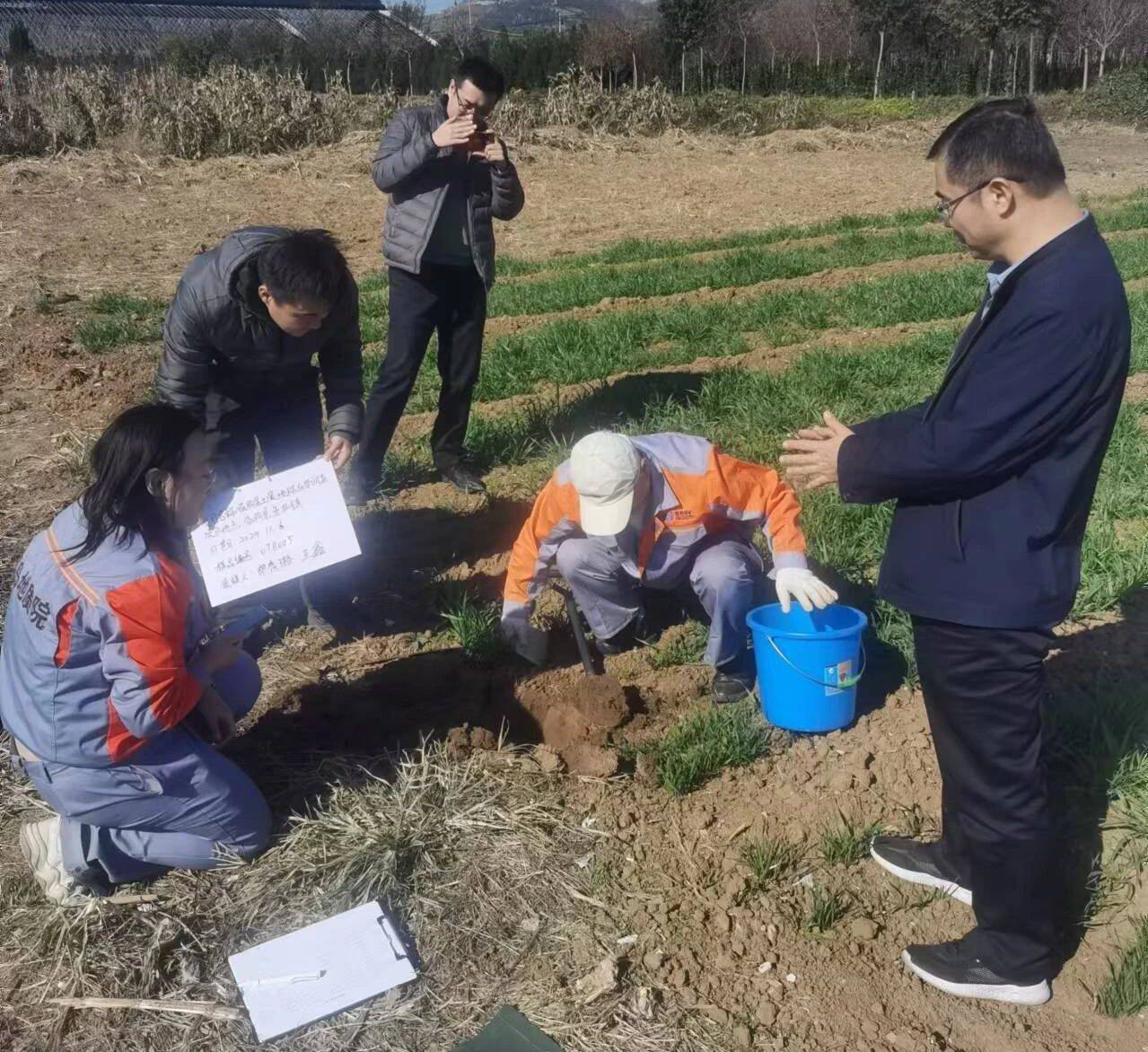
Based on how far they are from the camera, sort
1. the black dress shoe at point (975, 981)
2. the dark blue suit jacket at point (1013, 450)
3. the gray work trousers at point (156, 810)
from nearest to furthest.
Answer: the dark blue suit jacket at point (1013, 450) → the black dress shoe at point (975, 981) → the gray work trousers at point (156, 810)

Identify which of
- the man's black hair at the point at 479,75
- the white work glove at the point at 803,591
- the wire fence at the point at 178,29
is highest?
the wire fence at the point at 178,29

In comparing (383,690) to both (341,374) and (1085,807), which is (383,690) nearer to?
(341,374)

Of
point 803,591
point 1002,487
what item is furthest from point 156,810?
point 1002,487

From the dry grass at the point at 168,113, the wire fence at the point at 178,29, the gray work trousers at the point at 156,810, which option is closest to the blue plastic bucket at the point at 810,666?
the gray work trousers at the point at 156,810

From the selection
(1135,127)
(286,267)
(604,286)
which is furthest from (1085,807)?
(1135,127)

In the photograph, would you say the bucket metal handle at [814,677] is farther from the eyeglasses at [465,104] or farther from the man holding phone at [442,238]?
the eyeglasses at [465,104]

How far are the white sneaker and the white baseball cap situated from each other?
1765mm

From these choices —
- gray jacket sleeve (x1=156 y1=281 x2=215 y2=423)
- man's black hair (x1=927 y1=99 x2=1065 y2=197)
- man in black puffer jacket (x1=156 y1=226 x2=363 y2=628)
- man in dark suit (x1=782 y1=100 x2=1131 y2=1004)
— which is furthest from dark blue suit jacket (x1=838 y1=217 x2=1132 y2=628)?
gray jacket sleeve (x1=156 y1=281 x2=215 y2=423)

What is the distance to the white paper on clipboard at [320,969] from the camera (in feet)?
8.93

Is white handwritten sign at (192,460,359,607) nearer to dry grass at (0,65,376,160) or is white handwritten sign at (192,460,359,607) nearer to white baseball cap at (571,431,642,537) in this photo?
white baseball cap at (571,431,642,537)

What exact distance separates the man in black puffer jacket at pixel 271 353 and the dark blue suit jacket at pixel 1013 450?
6.40 ft

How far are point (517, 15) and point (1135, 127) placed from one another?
47.6m

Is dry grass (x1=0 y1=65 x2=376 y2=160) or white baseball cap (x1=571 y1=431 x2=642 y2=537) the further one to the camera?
dry grass (x1=0 y1=65 x2=376 y2=160)

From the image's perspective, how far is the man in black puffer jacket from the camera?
3.59m
